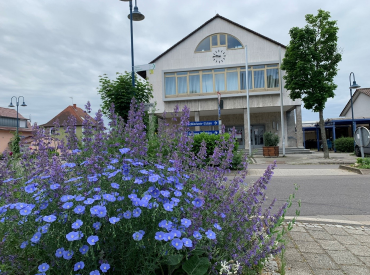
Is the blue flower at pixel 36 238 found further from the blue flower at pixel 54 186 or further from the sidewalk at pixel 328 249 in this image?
the sidewalk at pixel 328 249

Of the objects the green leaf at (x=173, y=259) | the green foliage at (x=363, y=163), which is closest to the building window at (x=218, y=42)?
the green foliage at (x=363, y=163)

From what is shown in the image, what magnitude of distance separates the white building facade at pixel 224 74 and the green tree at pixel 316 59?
14.6 ft

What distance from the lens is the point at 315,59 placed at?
1625 centimetres

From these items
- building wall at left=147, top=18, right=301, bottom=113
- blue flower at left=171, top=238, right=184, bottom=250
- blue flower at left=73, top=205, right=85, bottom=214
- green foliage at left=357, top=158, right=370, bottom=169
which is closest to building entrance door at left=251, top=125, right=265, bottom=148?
building wall at left=147, top=18, right=301, bottom=113

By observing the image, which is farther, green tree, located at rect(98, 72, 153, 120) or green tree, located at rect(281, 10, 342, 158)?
green tree, located at rect(281, 10, 342, 158)

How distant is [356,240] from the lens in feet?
9.98

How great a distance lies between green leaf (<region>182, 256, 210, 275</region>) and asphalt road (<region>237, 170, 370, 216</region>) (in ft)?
10.4

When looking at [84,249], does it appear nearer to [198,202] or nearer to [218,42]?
[198,202]

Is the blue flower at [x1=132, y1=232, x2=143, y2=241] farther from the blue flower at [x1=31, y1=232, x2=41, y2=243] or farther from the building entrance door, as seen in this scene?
the building entrance door

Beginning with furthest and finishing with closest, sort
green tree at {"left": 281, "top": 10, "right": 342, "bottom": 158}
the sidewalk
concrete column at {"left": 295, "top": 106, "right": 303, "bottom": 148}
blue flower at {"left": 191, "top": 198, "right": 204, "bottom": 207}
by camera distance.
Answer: concrete column at {"left": 295, "top": 106, "right": 303, "bottom": 148} < green tree at {"left": 281, "top": 10, "right": 342, "bottom": 158} < the sidewalk < blue flower at {"left": 191, "top": 198, "right": 204, "bottom": 207}

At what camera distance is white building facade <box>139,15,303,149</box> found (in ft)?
70.7

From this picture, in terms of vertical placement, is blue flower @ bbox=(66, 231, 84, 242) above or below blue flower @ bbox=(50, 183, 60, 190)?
below

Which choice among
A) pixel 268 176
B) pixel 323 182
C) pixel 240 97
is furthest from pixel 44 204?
pixel 240 97

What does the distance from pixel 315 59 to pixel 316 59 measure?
72mm
